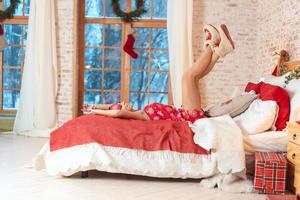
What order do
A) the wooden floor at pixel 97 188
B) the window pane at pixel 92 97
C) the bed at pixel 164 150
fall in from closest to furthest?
the wooden floor at pixel 97 188, the bed at pixel 164 150, the window pane at pixel 92 97

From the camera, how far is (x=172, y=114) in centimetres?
461

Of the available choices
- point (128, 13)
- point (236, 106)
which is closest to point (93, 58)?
point (128, 13)

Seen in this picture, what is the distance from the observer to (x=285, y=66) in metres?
5.29

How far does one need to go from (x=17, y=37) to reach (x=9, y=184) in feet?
15.5

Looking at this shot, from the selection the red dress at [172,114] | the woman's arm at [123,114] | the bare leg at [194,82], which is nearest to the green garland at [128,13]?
the bare leg at [194,82]

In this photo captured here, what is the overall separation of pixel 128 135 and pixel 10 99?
187 inches

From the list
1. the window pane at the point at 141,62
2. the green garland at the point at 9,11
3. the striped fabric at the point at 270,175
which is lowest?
the striped fabric at the point at 270,175

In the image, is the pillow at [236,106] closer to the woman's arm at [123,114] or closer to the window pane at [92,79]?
the woman's arm at [123,114]

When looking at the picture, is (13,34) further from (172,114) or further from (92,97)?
(172,114)

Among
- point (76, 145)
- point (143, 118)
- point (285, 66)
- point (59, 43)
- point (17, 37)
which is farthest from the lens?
point (17, 37)

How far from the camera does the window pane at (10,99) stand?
7926 millimetres

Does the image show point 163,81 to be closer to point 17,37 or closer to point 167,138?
point 17,37

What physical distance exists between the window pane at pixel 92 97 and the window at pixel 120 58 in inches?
0.7

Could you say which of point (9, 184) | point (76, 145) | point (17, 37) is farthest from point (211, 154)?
point (17, 37)
